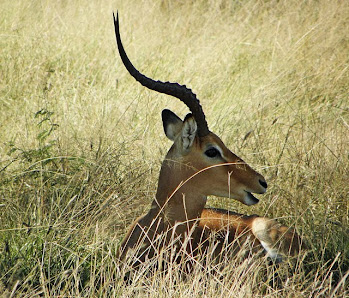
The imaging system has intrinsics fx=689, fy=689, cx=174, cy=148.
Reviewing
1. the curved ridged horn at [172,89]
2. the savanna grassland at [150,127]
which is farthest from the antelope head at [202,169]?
the savanna grassland at [150,127]

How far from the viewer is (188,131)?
14.0ft

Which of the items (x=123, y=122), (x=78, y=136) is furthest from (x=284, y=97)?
(x=78, y=136)

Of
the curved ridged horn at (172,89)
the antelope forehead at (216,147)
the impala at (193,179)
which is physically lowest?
the impala at (193,179)

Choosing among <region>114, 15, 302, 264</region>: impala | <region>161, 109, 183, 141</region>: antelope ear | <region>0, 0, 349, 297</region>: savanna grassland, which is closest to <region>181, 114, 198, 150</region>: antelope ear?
<region>114, 15, 302, 264</region>: impala

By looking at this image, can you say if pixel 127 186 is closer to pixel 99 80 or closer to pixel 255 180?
pixel 255 180

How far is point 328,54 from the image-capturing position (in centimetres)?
798

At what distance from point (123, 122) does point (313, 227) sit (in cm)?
210

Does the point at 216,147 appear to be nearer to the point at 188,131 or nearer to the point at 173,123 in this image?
the point at 188,131

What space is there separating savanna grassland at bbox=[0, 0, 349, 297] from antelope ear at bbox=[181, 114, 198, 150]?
545 millimetres

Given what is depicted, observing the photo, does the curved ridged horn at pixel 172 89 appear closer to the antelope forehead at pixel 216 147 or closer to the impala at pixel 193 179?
the impala at pixel 193 179

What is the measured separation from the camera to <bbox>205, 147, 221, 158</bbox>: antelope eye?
14.2 ft

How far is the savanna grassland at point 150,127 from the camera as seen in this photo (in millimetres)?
3789

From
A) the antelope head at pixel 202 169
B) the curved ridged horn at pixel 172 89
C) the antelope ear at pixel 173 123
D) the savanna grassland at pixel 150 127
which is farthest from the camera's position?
the antelope ear at pixel 173 123

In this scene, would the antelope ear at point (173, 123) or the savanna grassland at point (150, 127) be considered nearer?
the savanna grassland at point (150, 127)
